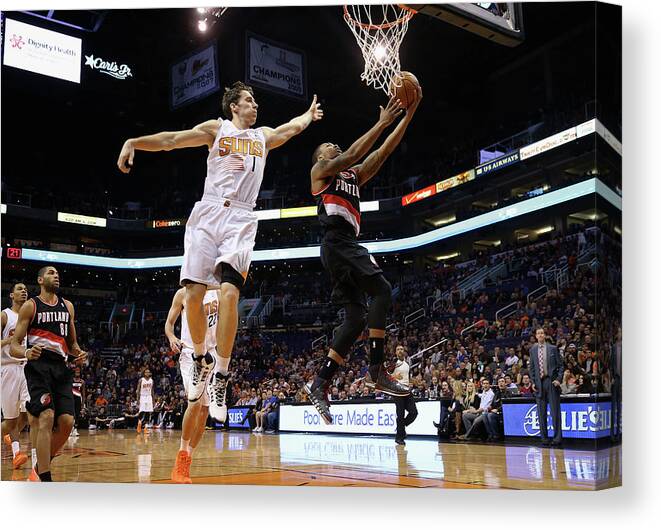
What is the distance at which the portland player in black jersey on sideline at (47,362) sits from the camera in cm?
581

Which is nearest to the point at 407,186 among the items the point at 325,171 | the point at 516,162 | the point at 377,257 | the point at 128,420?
the point at 377,257

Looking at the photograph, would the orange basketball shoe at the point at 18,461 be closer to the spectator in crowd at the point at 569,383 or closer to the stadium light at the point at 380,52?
the stadium light at the point at 380,52

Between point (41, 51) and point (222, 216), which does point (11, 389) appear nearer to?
point (222, 216)

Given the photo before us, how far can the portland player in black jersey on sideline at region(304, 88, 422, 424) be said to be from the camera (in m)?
5.72

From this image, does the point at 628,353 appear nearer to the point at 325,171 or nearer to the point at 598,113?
the point at 598,113

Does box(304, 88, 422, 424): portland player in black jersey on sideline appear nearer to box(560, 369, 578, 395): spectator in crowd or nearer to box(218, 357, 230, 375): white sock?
box(218, 357, 230, 375): white sock

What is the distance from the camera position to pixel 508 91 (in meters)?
8.77

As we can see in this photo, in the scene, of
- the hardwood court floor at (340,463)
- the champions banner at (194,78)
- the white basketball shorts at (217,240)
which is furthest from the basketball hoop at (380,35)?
the hardwood court floor at (340,463)

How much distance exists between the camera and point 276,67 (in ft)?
24.9

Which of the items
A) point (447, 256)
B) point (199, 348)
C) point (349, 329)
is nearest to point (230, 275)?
point (199, 348)

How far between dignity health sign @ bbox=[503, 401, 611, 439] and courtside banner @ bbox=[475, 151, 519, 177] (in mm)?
4480

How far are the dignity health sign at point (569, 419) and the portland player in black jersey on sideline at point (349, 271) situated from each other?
5.81ft

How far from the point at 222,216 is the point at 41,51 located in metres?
3.44

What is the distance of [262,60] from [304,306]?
296 cm
